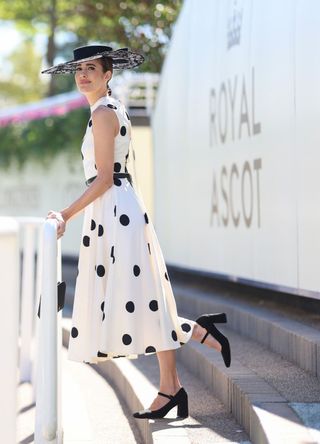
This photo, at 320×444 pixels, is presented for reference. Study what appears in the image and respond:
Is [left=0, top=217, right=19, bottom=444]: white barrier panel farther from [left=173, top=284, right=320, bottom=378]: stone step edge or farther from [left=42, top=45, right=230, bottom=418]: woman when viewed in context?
[left=173, top=284, right=320, bottom=378]: stone step edge

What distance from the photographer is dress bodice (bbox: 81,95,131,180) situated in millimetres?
5578

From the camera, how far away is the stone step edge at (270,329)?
6.09 metres

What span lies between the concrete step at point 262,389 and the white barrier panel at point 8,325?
146cm

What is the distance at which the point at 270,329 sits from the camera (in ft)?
23.3

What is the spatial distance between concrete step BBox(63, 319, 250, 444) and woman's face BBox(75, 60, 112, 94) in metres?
1.59

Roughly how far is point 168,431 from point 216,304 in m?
3.53

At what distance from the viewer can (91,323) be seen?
18.2ft

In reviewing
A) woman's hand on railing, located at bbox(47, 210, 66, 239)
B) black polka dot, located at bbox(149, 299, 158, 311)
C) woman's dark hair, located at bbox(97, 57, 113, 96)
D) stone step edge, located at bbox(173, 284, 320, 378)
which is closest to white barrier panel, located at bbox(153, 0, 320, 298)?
stone step edge, located at bbox(173, 284, 320, 378)

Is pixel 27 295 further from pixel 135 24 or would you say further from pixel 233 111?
pixel 135 24

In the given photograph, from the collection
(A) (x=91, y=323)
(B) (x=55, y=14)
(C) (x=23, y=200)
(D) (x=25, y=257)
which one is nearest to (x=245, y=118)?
(D) (x=25, y=257)

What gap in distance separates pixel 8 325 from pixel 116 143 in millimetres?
2449

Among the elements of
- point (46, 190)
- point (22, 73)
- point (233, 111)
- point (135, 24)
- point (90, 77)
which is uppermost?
point (22, 73)

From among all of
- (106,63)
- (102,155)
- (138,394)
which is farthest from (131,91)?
(102,155)

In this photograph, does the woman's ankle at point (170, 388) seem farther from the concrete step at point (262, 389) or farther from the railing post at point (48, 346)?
the railing post at point (48, 346)
